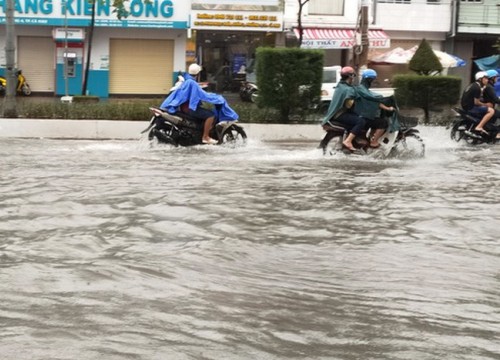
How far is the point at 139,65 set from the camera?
1352 inches

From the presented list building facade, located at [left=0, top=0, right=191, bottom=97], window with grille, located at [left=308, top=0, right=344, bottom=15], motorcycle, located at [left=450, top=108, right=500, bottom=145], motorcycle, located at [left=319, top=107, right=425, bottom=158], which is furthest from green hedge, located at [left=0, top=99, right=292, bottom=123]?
window with grille, located at [left=308, top=0, right=344, bottom=15]

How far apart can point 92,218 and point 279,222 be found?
177cm

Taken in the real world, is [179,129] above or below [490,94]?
below

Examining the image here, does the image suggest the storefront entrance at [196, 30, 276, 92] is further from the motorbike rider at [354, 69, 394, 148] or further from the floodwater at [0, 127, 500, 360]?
the floodwater at [0, 127, 500, 360]

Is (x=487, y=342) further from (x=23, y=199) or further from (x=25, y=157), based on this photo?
(x=25, y=157)

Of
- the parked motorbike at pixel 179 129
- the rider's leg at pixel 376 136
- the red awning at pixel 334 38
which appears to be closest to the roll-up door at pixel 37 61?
the red awning at pixel 334 38

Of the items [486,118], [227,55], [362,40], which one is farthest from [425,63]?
[227,55]

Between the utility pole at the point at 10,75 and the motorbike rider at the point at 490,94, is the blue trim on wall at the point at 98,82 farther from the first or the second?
the motorbike rider at the point at 490,94

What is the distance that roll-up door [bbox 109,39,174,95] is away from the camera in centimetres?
3416

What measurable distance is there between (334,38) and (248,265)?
29.0m

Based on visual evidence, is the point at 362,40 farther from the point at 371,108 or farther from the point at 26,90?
the point at 26,90

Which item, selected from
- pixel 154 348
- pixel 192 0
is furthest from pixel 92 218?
pixel 192 0

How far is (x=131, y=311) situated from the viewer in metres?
4.63

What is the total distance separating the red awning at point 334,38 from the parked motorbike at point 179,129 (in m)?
A: 19.7
